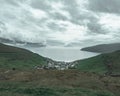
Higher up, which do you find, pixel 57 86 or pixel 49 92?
pixel 57 86

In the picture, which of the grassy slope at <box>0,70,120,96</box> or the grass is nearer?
the grass

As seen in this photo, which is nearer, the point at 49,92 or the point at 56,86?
the point at 49,92

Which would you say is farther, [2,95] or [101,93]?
[101,93]

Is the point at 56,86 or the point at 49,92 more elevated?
the point at 56,86

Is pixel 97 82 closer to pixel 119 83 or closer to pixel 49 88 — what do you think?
pixel 119 83

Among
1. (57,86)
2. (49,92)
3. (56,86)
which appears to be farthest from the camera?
(57,86)

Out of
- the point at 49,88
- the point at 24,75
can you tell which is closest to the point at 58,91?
the point at 49,88

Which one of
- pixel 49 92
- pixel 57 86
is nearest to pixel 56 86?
pixel 57 86

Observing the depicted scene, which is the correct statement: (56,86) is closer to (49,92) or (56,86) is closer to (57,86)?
(57,86)

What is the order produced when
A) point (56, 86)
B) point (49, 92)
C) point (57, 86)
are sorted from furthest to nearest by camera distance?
point (57, 86), point (56, 86), point (49, 92)

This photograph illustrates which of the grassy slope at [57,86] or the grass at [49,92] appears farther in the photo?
the grassy slope at [57,86]

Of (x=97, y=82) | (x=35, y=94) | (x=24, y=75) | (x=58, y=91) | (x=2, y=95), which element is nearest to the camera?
(x=2, y=95)
